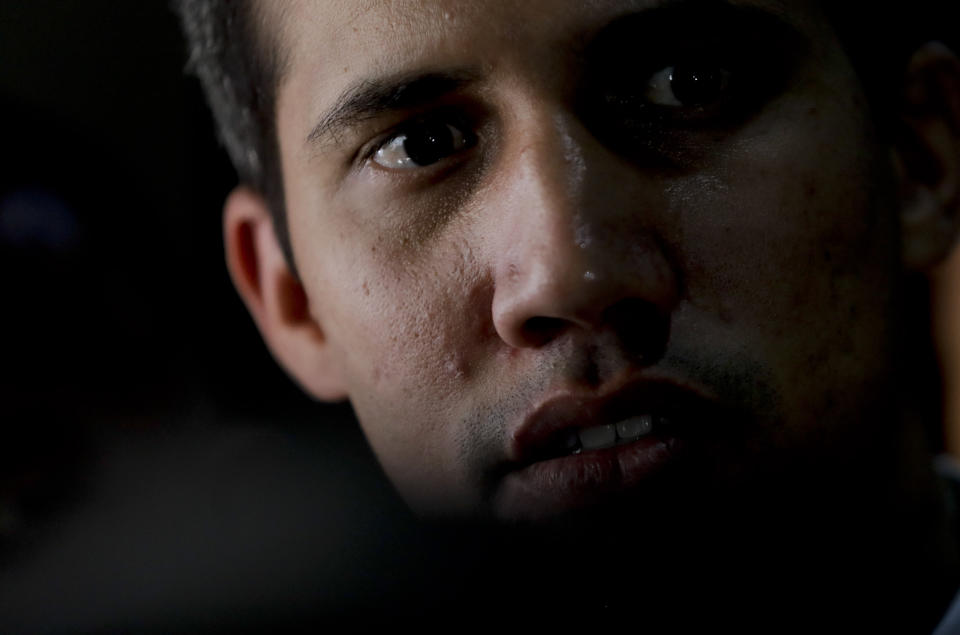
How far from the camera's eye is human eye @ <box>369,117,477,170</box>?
76 centimetres

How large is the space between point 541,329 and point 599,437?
104 millimetres

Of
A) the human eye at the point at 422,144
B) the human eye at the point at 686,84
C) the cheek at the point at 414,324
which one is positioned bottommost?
the cheek at the point at 414,324

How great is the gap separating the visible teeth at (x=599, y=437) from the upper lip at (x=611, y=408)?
0.01m

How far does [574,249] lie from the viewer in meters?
0.64

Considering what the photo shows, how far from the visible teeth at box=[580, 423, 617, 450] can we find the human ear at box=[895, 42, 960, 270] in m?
0.41

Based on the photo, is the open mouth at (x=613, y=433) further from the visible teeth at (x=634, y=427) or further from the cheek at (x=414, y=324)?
the cheek at (x=414, y=324)

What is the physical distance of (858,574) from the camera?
0.82m

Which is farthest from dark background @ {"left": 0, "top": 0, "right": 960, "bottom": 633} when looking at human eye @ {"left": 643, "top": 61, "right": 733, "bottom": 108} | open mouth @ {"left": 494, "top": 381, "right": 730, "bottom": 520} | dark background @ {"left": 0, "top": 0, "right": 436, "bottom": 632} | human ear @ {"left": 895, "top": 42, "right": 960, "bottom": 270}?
human ear @ {"left": 895, "top": 42, "right": 960, "bottom": 270}

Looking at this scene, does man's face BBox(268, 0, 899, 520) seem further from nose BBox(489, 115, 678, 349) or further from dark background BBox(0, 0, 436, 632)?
dark background BBox(0, 0, 436, 632)

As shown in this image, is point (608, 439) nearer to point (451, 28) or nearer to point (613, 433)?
point (613, 433)

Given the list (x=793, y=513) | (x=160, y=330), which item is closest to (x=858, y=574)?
(x=793, y=513)

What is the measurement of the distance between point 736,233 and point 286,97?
1.50 ft

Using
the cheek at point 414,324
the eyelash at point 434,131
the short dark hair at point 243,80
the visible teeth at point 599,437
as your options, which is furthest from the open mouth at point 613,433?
the short dark hair at point 243,80

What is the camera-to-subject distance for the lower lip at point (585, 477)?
0.68 meters
